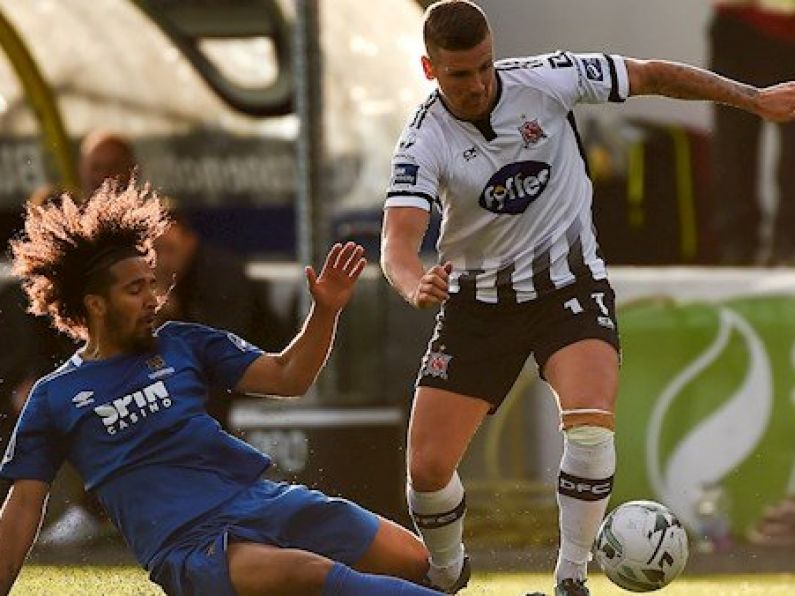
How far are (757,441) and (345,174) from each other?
2.30 meters

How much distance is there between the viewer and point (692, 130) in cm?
1270

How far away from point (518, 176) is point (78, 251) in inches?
60.2

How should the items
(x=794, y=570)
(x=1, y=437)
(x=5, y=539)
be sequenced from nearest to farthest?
(x=5, y=539) → (x=794, y=570) → (x=1, y=437)

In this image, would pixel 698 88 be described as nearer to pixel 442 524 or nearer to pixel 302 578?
pixel 442 524

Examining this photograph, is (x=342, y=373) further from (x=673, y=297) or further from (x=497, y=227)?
(x=497, y=227)

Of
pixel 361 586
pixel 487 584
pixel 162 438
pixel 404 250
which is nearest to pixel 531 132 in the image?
pixel 404 250

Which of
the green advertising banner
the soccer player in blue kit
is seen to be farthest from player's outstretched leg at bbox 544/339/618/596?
the green advertising banner

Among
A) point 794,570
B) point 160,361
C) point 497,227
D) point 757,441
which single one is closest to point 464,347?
point 497,227

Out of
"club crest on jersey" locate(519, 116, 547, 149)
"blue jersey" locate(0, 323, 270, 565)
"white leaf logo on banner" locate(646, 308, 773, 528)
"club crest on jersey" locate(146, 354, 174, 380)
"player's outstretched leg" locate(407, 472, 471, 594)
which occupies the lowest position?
"white leaf logo on banner" locate(646, 308, 773, 528)

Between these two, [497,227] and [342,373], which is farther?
[342,373]

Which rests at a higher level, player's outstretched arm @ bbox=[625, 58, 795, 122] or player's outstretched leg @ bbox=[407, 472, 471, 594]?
player's outstretched arm @ bbox=[625, 58, 795, 122]

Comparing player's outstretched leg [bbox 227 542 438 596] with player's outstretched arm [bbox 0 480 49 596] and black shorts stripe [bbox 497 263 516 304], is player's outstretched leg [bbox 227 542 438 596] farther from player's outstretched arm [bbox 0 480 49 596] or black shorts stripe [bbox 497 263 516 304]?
black shorts stripe [bbox 497 263 516 304]

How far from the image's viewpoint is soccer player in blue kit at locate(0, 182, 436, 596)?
23.8 ft

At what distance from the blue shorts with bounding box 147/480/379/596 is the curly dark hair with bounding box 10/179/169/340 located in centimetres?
70
